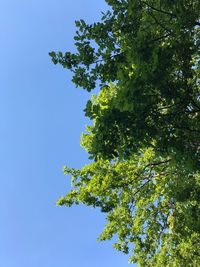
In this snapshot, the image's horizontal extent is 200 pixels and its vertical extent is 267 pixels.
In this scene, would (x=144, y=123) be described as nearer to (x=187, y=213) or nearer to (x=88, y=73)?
(x=88, y=73)

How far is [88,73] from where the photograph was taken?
9609 mm

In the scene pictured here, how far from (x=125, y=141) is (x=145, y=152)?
9.32 m

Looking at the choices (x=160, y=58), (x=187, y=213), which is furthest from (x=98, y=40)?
(x=187, y=213)

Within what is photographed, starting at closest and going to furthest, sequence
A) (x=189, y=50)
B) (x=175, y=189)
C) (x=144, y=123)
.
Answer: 1. (x=144, y=123)
2. (x=189, y=50)
3. (x=175, y=189)

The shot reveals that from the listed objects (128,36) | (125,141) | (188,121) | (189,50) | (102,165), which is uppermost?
(102,165)

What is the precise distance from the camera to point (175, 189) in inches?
528

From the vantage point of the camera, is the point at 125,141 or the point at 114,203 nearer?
the point at 125,141

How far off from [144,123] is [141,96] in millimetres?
870

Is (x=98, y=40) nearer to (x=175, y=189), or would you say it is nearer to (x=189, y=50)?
(x=189, y=50)

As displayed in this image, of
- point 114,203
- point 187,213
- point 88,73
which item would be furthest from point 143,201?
point 88,73

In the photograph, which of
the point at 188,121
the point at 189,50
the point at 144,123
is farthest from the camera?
the point at 188,121

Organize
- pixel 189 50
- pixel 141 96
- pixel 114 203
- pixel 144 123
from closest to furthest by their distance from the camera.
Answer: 1. pixel 141 96
2. pixel 144 123
3. pixel 189 50
4. pixel 114 203

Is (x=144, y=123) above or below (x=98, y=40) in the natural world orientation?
below

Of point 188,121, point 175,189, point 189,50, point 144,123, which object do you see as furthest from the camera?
point 175,189
